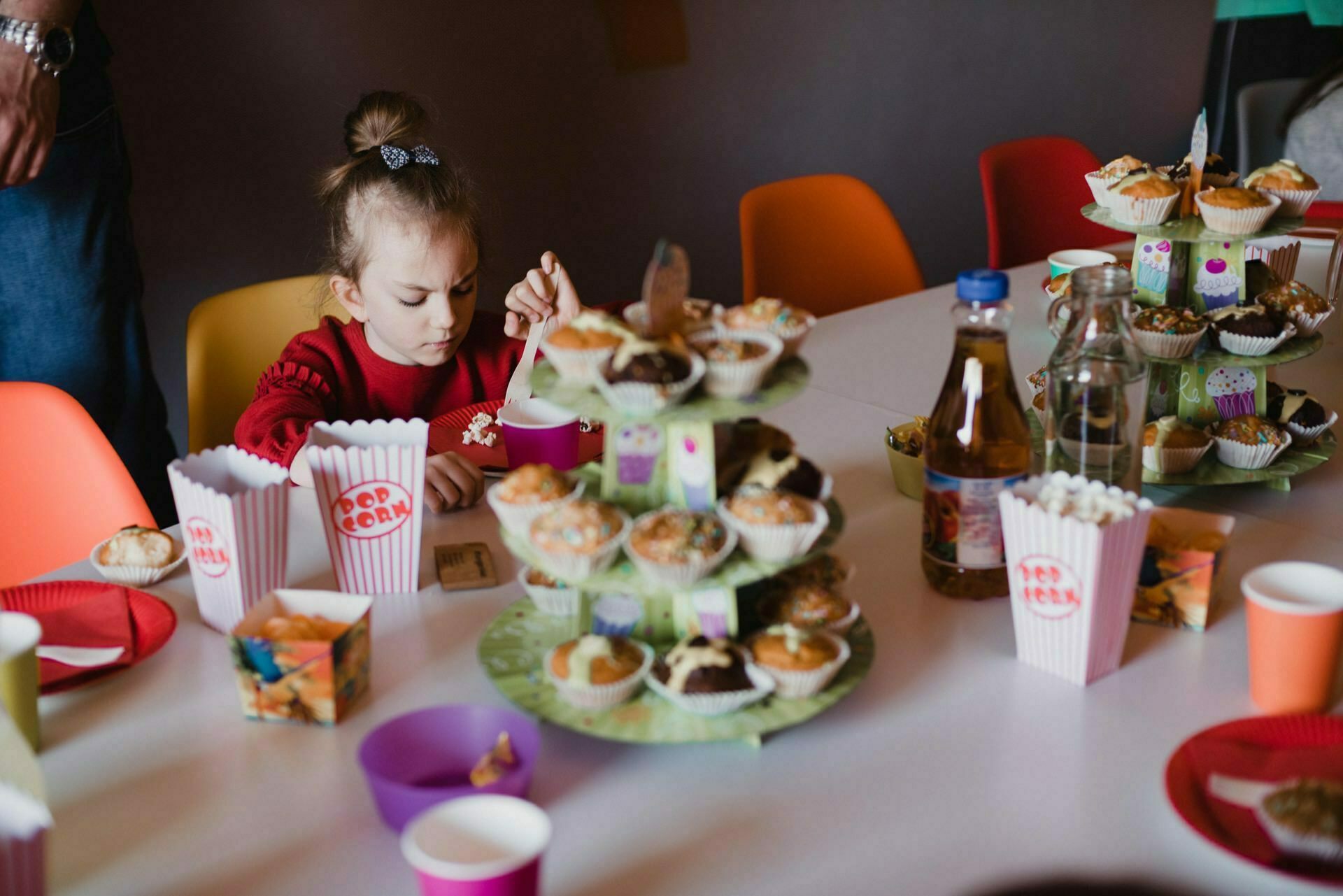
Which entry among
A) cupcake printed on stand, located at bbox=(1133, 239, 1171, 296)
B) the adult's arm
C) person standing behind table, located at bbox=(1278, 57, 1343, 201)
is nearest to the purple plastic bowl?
cupcake printed on stand, located at bbox=(1133, 239, 1171, 296)

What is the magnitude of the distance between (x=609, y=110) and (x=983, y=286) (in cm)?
278

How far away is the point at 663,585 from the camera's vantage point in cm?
92

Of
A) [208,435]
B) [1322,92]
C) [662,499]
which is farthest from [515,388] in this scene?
[1322,92]

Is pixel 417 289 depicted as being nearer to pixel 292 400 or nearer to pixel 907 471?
pixel 292 400

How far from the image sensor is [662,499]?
992mm

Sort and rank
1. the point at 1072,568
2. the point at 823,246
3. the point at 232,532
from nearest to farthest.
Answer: the point at 1072,568
the point at 232,532
the point at 823,246

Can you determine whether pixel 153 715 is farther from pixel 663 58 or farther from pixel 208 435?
pixel 663 58

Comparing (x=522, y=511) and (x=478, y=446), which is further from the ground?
(x=522, y=511)

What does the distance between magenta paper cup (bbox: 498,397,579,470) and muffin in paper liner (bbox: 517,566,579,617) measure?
0.29 metres

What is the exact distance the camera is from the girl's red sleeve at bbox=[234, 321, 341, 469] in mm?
1617

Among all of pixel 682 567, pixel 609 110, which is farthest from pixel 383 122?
pixel 609 110

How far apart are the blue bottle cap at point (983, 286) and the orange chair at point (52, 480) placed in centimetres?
102

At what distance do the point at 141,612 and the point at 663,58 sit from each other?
2.89 meters

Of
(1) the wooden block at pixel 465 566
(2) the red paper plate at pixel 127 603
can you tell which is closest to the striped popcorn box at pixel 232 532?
(2) the red paper plate at pixel 127 603
